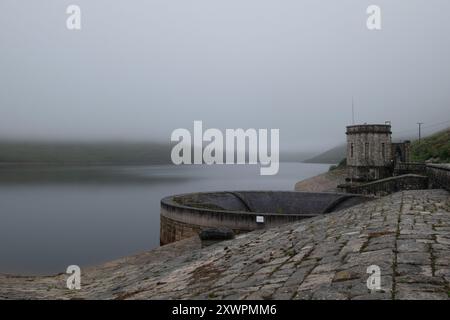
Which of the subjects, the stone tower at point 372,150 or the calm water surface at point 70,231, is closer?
the calm water surface at point 70,231

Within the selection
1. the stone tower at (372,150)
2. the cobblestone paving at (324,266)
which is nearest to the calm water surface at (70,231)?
the cobblestone paving at (324,266)

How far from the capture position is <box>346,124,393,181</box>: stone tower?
1389 inches

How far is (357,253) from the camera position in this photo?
16.8 feet

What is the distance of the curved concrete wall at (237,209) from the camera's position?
1642cm

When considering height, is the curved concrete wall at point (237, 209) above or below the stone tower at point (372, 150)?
below

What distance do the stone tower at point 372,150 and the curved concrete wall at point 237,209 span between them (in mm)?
12933

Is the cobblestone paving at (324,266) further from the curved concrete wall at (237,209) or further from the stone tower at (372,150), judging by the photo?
the stone tower at (372,150)

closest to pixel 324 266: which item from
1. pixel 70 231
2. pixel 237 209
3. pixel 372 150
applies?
pixel 237 209

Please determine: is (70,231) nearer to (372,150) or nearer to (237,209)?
(237,209)

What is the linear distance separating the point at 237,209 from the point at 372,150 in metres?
17.6

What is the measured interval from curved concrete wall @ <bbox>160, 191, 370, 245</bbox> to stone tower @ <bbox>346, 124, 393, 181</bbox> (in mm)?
12933

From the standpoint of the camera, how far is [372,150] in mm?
35438
